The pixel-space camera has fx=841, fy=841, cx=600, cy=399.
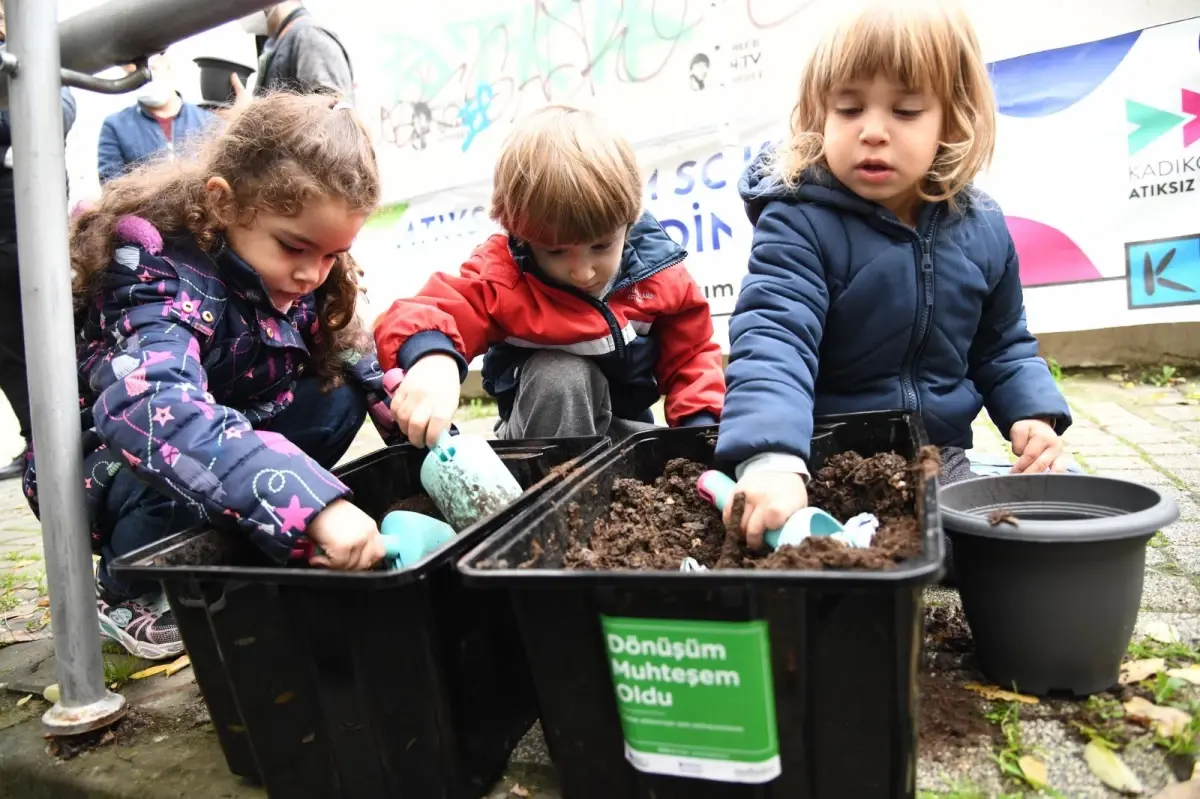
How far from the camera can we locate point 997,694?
48.1 inches

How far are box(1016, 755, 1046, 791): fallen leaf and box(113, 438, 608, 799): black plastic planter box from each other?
679 millimetres

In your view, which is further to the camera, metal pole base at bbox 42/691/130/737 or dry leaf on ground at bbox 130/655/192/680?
dry leaf on ground at bbox 130/655/192/680

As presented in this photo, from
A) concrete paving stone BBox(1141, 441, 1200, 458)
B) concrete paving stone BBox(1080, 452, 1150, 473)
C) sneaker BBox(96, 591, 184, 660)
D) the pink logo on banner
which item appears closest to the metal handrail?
sneaker BBox(96, 591, 184, 660)

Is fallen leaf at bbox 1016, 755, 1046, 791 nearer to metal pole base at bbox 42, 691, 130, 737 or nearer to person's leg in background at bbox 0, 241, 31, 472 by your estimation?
metal pole base at bbox 42, 691, 130, 737

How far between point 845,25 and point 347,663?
1.34m

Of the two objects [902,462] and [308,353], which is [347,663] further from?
[308,353]

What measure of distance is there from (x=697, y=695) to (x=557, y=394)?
45.1 inches

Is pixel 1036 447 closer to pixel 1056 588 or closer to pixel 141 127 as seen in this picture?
pixel 1056 588

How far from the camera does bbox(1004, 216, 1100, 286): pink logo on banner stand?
376cm

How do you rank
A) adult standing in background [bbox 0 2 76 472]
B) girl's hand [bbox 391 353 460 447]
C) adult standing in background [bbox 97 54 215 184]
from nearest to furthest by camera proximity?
girl's hand [bbox 391 353 460 447] < adult standing in background [bbox 0 2 76 472] < adult standing in background [bbox 97 54 215 184]

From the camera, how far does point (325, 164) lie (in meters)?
1.50

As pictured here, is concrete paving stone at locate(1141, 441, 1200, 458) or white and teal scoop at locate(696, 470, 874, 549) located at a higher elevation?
white and teal scoop at locate(696, 470, 874, 549)

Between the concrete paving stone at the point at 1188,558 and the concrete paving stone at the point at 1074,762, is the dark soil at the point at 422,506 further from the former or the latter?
the concrete paving stone at the point at 1188,558

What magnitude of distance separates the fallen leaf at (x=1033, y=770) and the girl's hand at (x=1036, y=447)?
2.11 ft
